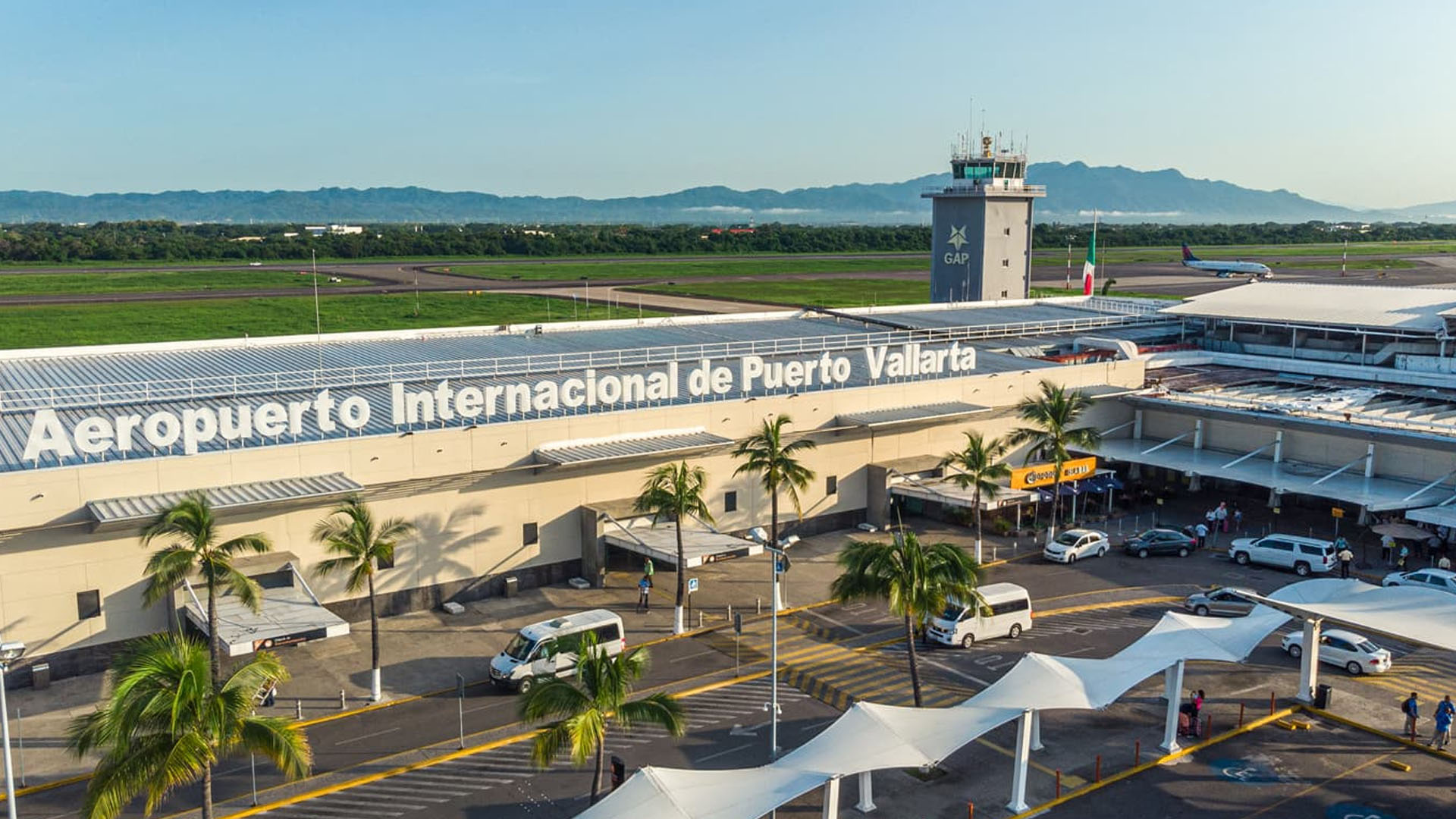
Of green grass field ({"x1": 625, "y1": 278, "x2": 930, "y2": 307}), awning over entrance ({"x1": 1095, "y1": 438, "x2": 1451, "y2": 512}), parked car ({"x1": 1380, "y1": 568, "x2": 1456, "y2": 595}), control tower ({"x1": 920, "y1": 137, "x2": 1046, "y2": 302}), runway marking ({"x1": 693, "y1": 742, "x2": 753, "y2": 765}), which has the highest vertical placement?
control tower ({"x1": 920, "y1": 137, "x2": 1046, "y2": 302})

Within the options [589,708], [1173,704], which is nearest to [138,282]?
[589,708]

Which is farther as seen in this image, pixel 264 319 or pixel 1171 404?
pixel 264 319

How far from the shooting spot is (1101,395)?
213ft

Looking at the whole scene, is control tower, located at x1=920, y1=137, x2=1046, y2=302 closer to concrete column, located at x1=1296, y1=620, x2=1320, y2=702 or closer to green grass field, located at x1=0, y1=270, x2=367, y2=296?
concrete column, located at x1=1296, y1=620, x2=1320, y2=702

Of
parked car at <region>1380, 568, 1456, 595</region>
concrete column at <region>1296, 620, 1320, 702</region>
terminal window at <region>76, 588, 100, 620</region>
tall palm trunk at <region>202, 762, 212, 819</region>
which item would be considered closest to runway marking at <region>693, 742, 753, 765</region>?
tall palm trunk at <region>202, 762, 212, 819</region>

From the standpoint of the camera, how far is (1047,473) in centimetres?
5897

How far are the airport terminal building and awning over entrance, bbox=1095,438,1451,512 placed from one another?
7.7 inches

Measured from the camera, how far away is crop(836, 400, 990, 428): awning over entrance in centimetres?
5709

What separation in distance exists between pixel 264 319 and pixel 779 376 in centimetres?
9614

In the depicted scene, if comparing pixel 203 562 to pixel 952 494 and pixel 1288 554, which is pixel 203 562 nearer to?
pixel 952 494

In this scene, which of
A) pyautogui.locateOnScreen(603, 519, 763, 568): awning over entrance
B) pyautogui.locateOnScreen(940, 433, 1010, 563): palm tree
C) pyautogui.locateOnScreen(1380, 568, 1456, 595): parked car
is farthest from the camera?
pyautogui.locateOnScreen(940, 433, 1010, 563): palm tree

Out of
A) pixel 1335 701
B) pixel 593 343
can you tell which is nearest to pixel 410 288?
pixel 593 343

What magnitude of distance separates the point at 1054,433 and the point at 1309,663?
19533 millimetres

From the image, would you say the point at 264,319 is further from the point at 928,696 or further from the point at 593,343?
the point at 928,696
